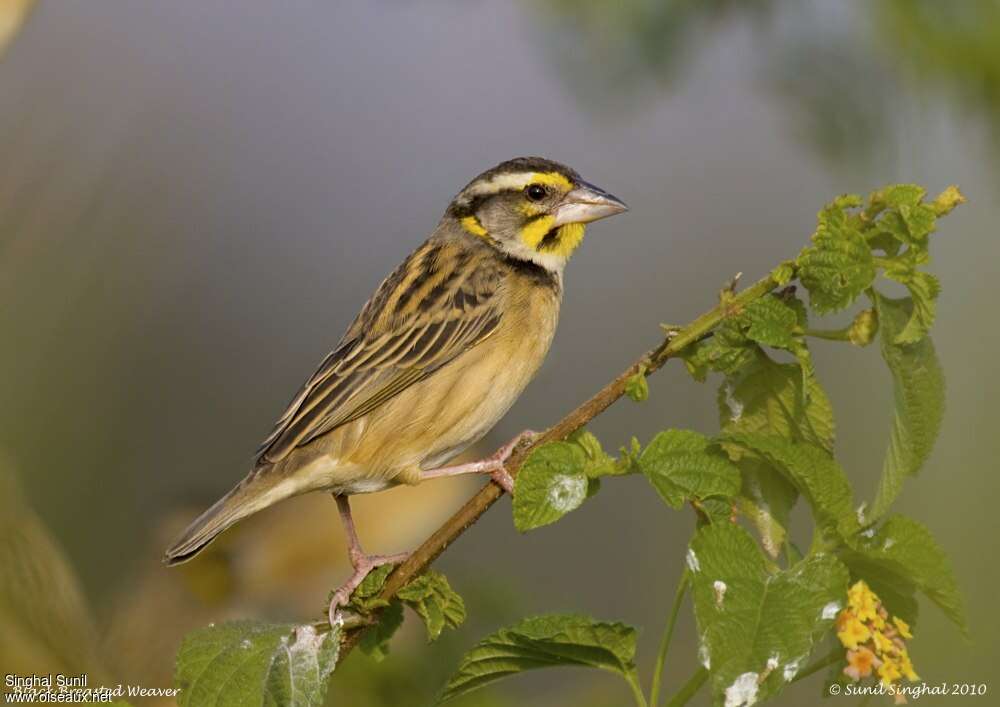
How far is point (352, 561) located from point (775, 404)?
1294 mm

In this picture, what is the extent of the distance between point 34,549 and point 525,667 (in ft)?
2.85

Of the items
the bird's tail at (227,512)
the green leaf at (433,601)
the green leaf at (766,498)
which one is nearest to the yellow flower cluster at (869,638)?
the green leaf at (766,498)

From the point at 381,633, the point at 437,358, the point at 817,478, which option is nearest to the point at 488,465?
the point at 437,358

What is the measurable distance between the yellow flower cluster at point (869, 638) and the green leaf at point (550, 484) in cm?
48

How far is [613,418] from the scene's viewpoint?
261 inches

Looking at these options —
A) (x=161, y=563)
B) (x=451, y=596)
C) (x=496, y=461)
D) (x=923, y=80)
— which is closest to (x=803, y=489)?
(x=451, y=596)

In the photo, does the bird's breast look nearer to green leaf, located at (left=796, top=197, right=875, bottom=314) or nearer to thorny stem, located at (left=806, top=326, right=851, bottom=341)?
thorny stem, located at (left=806, top=326, right=851, bottom=341)

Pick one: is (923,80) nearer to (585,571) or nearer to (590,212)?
(590,212)

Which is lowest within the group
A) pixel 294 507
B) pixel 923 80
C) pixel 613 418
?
pixel 613 418

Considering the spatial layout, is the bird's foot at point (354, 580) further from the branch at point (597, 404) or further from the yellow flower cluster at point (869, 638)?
the yellow flower cluster at point (869, 638)

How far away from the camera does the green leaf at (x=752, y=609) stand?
188 cm

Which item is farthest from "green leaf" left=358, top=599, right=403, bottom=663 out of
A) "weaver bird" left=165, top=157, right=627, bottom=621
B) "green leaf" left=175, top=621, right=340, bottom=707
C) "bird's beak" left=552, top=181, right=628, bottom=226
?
"bird's beak" left=552, top=181, right=628, bottom=226

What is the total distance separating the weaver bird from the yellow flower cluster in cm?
148

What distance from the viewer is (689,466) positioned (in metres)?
2.13
